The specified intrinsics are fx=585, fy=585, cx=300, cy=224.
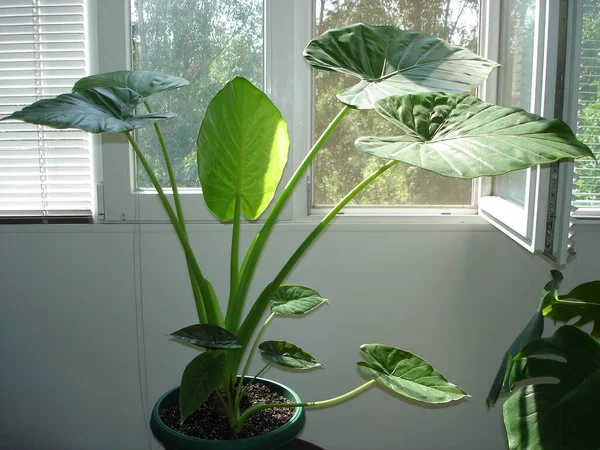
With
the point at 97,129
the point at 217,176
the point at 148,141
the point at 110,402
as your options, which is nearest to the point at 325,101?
the point at 148,141

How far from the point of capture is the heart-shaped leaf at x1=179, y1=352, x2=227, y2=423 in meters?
0.87

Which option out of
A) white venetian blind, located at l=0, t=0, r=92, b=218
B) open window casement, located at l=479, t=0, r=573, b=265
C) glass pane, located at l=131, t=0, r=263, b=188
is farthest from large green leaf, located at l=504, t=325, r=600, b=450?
white venetian blind, located at l=0, t=0, r=92, b=218

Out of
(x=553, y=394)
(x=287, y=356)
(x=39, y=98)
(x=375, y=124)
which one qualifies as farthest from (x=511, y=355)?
(x=39, y=98)

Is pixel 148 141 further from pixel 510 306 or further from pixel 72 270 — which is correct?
pixel 510 306

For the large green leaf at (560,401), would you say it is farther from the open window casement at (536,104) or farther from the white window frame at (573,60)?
the white window frame at (573,60)

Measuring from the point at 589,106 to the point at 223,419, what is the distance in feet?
3.92

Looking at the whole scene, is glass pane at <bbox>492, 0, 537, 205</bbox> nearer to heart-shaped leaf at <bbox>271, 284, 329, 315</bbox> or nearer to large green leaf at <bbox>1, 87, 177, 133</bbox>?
heart-shaped leaf at <bbox>271, 284, 329, 315</bbox>

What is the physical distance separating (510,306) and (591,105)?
56cm

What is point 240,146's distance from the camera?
105 centimetres

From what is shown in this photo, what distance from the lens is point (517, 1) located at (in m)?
1.41

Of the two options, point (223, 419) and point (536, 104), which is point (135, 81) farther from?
point (536, 104)

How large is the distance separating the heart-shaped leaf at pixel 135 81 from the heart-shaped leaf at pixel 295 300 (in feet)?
1.47

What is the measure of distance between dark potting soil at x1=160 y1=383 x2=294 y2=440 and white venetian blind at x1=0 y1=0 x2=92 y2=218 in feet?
2.42

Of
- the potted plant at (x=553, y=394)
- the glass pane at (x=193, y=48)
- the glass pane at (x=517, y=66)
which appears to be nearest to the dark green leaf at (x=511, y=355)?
the potted plant at (x=553, y=394)
